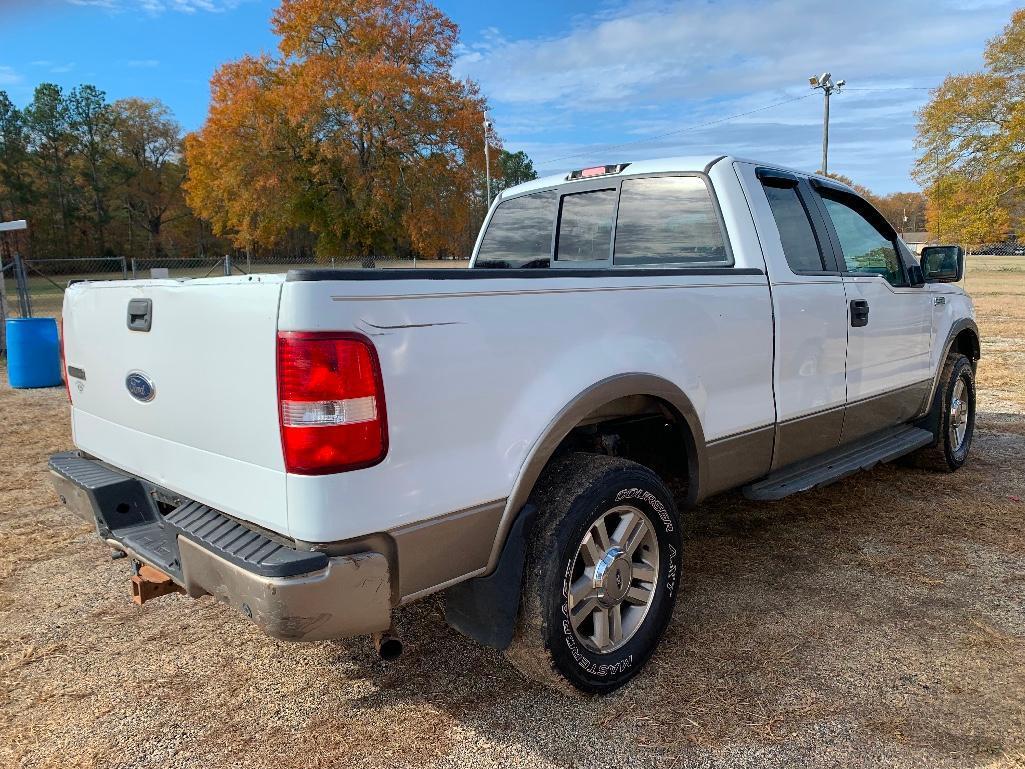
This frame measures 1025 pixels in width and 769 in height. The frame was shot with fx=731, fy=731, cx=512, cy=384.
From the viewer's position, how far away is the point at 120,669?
2.93 m

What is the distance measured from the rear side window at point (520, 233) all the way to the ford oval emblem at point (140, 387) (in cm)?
249

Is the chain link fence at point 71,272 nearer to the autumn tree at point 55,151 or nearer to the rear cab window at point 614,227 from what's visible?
the rear cab window at point 614,227

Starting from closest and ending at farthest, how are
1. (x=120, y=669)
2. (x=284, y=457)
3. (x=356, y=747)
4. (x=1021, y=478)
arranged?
(x=284, y=457), (x=356, y=747), (x=120, y=669), (x=1021, y=478)

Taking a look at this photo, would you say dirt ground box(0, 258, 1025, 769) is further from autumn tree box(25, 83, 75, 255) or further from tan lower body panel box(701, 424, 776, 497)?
autumn tree box(25, 83, 75, 255)

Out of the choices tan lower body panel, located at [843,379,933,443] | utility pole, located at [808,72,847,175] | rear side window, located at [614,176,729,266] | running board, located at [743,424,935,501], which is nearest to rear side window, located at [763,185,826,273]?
rear side window, located at [614,176,729,266]

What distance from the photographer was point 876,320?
13.7 ft

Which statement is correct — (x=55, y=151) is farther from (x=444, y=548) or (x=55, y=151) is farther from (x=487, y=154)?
(x=444, y=548)

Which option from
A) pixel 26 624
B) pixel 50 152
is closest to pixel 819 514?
pixel 26 624

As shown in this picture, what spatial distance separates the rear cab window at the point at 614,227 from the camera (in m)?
3.64

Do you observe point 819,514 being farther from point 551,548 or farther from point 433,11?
point 433,11

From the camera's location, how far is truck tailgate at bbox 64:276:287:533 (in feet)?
6.77

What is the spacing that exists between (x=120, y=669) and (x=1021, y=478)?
5.77 metres

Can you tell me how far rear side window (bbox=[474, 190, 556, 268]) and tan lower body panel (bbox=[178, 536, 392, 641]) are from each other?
280 centimetres

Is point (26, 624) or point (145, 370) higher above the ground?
point (145, 370)
